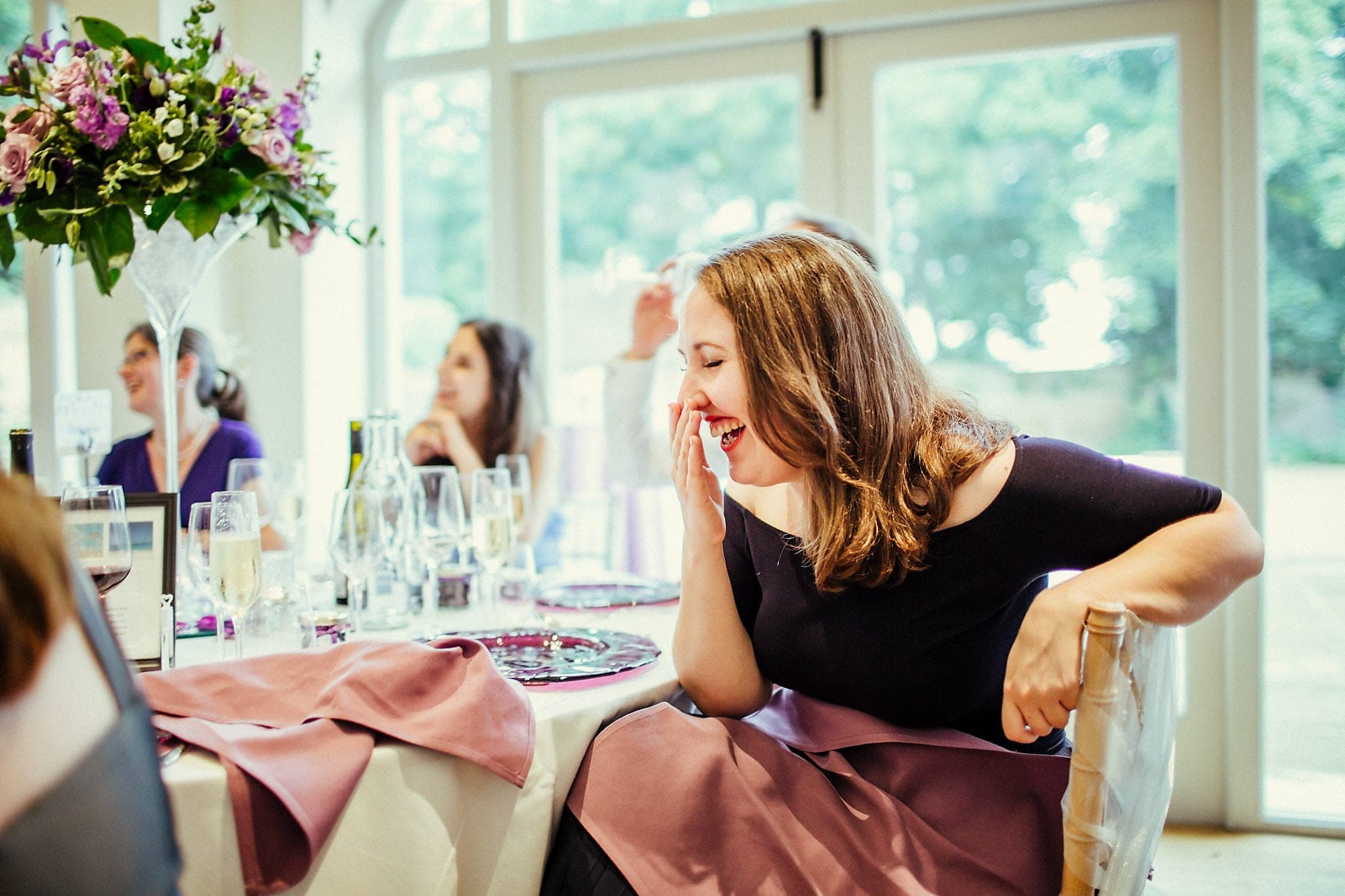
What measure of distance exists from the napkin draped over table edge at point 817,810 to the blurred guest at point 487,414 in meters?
1.76

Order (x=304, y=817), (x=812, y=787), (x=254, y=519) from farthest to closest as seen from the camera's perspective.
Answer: (x=254, y=519), (x=812, y=787), (x=304, y=817)

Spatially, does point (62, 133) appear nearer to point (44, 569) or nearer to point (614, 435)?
point (44, 569)

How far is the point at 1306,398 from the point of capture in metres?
2.80

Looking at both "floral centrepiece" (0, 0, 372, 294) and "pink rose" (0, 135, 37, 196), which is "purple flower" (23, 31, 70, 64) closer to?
"floral centrepiece" (0, 0, 372, 294)

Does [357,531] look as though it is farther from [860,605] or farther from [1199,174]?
[1199,174]

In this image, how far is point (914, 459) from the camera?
1.29m

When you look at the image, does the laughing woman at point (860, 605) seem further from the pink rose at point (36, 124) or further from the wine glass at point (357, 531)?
the pink rose at point (36, 124)

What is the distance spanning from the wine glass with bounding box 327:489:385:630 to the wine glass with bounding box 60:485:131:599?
0.30 metres

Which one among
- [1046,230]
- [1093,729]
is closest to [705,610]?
[1093,729]

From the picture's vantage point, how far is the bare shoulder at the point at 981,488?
3.96ft

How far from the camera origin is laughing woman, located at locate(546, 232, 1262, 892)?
109 cm

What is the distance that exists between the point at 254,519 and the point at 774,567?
26.0 inches

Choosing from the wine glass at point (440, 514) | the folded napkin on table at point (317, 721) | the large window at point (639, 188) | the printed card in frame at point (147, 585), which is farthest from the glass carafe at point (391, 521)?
the large window at point (639, 188)

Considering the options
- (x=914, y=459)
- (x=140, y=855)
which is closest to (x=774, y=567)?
(x=914, y=459)
